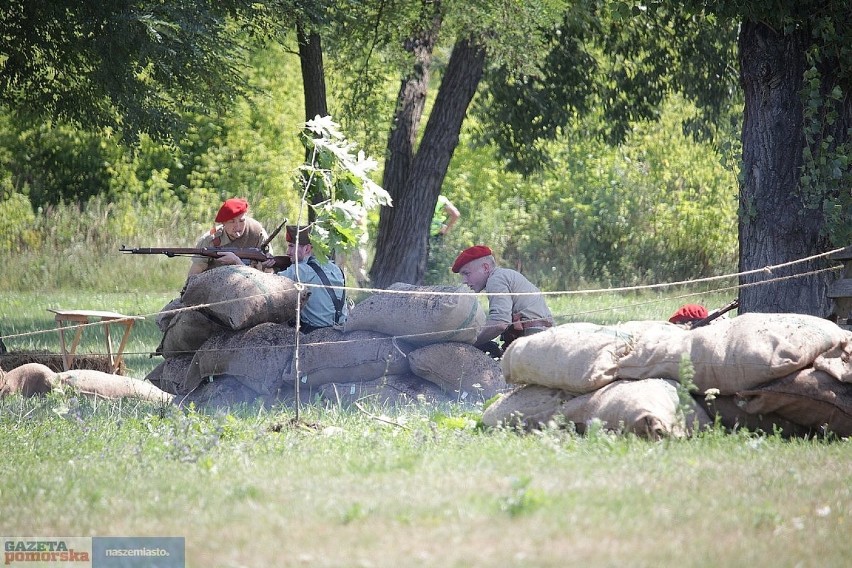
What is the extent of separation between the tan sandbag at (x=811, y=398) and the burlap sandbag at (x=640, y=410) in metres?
0.35

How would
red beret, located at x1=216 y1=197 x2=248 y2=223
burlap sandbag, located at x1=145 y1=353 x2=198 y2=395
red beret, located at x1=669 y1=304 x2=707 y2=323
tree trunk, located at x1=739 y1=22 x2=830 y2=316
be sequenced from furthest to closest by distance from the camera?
red beret, located at x1=216 y1=197 x2=248 y2=223, burlap sandbag, located at x1=145 y1=353 x2=198 y2=395, red beret, located at x1=669 y1=304 x2=707 y2=323, tree trunk, located at x1=739 y1=22 x2=830 y2=316

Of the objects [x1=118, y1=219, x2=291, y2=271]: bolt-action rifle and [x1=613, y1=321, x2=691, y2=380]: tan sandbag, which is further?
A: [x1=118, y1=219, x2=291, y2=271]: bolt-action rifle

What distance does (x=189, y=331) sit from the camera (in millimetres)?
9266

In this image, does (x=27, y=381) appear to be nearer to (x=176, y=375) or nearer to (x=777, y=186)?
(x=176, y=375)

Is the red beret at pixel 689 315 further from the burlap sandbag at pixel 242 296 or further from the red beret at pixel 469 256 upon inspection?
the burlap sandbag at pixel 242 296

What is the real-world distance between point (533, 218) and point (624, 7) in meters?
17.5

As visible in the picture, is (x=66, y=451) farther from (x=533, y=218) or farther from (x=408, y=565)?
(x=533, y=218)

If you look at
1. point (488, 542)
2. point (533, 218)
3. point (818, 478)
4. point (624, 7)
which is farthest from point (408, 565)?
point (533, 218)

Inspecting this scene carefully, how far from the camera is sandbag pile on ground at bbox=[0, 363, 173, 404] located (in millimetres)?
8859

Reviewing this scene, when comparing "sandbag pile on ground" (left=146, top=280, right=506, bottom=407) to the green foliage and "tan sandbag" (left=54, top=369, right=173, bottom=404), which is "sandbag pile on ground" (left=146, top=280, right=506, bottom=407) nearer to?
"tan sandbag" (left=54, top=369, right=173, bottom=404)

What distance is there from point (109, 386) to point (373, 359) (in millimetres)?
2148

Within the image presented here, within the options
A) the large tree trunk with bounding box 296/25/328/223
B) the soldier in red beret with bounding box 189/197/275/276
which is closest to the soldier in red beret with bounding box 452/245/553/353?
the soldier in red beret with bounding box 189/197/275/276

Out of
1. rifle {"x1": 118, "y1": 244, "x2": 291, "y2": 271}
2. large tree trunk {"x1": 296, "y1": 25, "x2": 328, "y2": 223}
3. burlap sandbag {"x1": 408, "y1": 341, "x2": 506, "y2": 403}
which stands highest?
large tree trunk {"x1": 296, "y1": 25, "x2": 328, "y2": 223}

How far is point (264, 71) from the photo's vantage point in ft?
102
